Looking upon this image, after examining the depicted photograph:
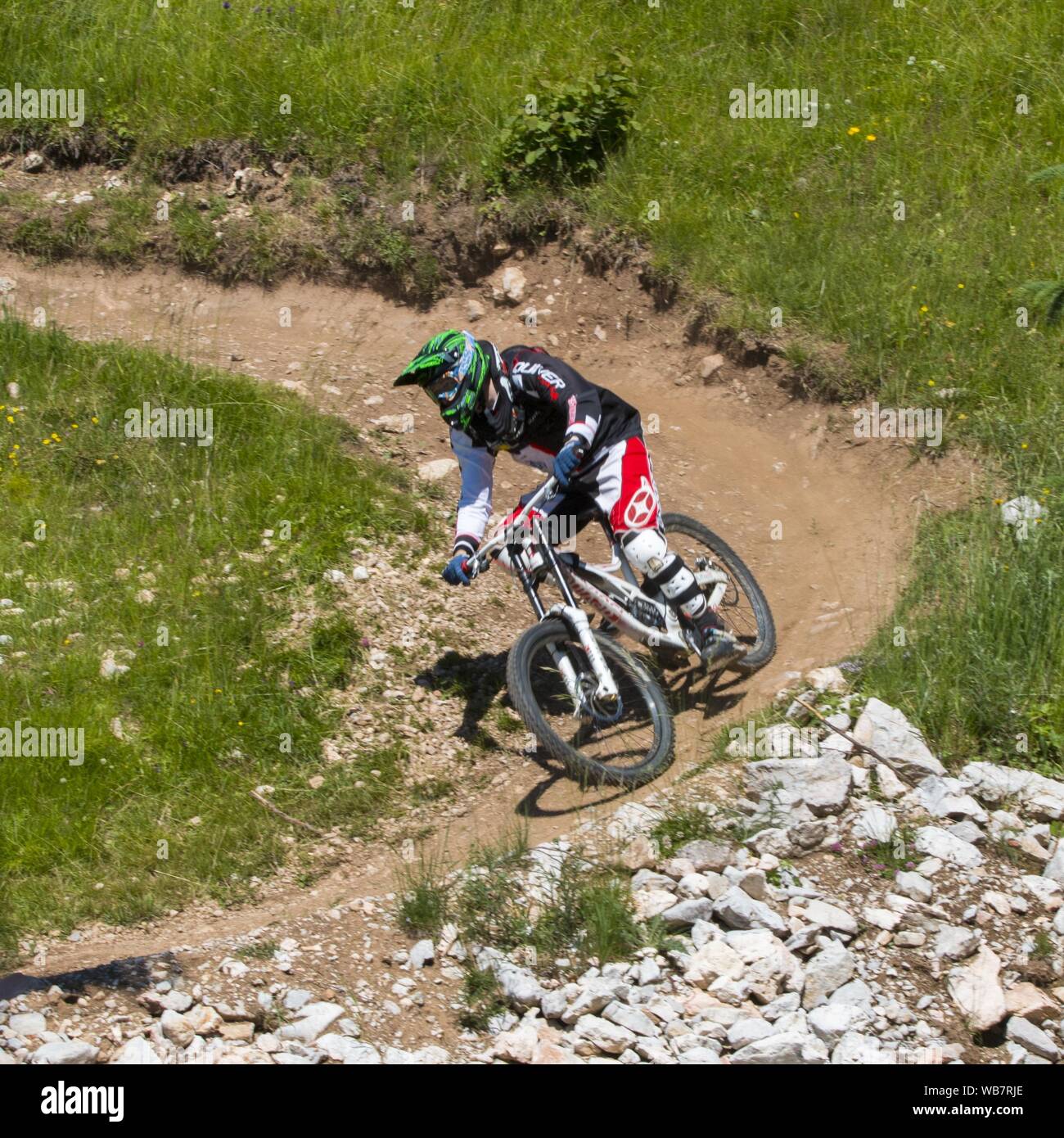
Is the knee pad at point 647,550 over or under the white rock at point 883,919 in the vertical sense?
over

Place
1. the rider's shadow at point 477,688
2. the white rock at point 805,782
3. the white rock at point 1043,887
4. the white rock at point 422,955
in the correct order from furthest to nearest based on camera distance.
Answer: the rider's shadow at point 477,688, the white rock at point 805,782, the white rock at point 1043,887, the white rock at point 422,955

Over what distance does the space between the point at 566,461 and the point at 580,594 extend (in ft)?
Answer: 2.72

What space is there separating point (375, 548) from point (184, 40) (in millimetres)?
7222

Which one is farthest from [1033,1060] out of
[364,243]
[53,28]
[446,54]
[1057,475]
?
[53,28]

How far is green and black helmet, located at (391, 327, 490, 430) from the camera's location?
22.3 ft

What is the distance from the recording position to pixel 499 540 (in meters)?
6.79

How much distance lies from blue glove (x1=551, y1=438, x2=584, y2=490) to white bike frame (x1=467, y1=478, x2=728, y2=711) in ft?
0.23

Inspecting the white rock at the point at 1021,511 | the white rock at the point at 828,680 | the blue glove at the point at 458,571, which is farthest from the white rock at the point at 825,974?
the white rock at the point at 1021,511

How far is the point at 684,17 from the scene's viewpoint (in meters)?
12.8

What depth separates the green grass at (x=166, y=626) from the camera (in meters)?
6.43

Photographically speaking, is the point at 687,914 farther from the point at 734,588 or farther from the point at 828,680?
the point at 734,588

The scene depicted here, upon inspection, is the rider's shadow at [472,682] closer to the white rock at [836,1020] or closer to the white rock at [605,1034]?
the white rock at [605,1034]

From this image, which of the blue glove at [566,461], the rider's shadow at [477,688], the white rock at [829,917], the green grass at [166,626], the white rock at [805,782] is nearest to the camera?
the white rock at [829,917]

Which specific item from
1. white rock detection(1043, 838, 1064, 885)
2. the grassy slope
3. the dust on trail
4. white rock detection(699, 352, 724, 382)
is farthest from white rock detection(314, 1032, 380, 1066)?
white rock detection(699, 352, 724, 382)
